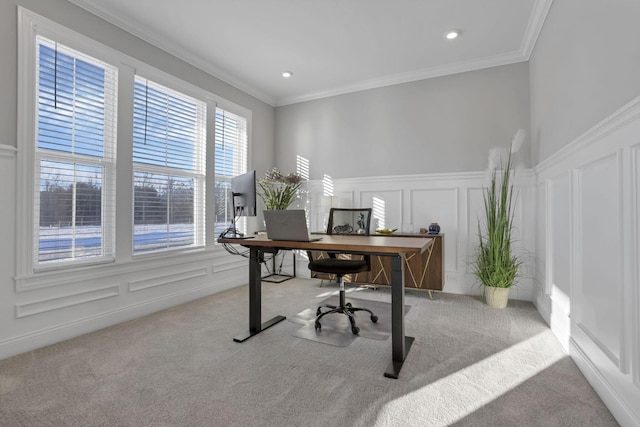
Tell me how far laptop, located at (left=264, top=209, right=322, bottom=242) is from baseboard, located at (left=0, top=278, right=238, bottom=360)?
5.84 feet

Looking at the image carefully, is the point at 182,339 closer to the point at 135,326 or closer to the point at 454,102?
the point at 135,326

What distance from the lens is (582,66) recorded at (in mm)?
2029

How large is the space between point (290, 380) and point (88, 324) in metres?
1.97

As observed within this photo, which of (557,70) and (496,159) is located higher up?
(557,70)

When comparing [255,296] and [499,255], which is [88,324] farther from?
[499,255]

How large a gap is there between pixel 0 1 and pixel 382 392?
361 centimetres

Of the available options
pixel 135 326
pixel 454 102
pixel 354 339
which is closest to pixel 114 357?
pixel 135 326

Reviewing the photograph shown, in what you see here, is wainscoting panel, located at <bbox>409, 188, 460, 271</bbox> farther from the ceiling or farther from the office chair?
the ceiling

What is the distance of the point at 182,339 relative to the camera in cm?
253

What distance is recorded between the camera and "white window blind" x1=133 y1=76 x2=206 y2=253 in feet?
10.4

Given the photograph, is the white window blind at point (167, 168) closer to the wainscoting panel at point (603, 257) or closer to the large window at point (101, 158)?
the large window at point (101, 158)

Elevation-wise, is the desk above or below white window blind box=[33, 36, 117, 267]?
below

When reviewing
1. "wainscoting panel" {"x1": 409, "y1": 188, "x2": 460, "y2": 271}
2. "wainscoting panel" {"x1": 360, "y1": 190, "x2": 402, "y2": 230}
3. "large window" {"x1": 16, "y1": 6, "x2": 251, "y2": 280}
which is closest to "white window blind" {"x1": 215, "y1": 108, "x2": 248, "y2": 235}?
"large window" {"x1": 16, "y1": 6, "x2": 251, "y2": 280}

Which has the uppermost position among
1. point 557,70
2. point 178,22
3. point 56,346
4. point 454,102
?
point 178,22
